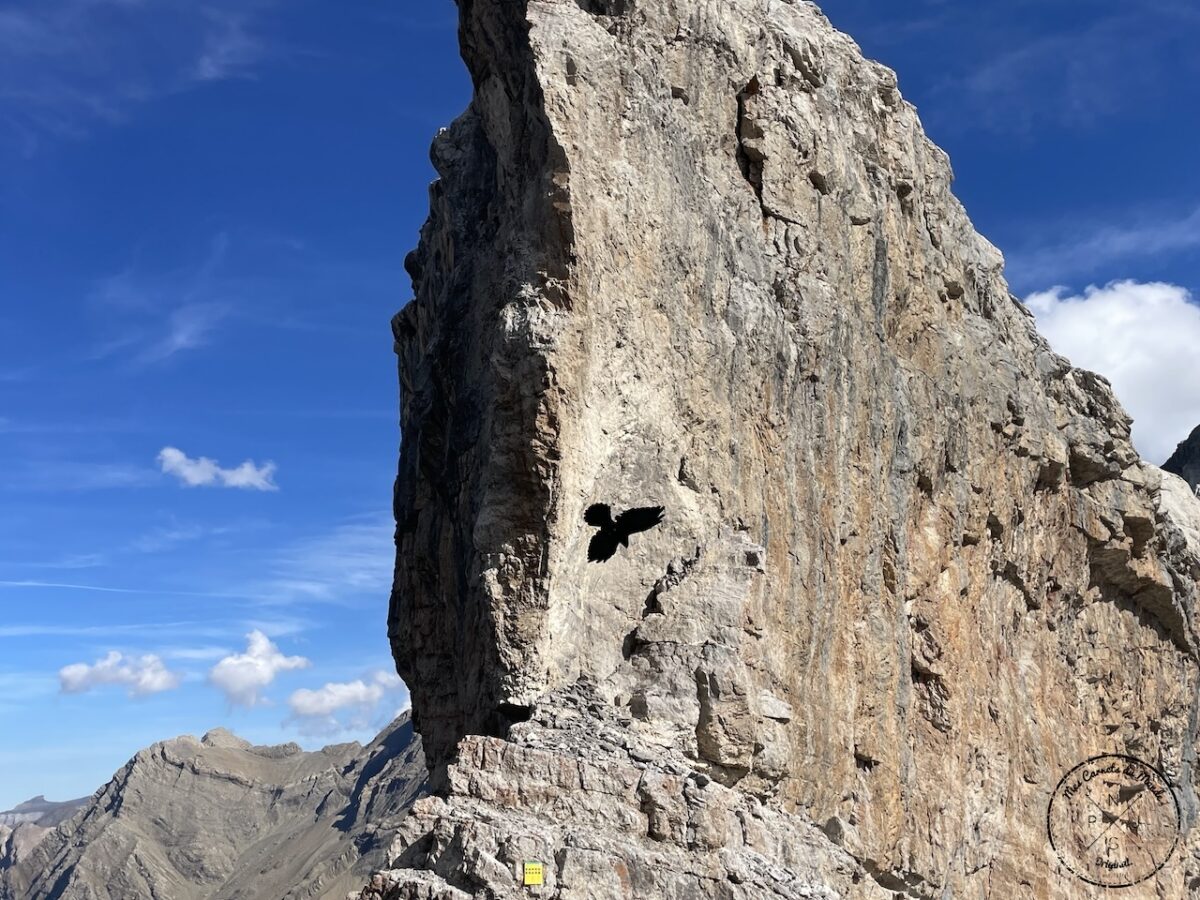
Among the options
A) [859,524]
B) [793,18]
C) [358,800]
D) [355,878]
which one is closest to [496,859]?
[859,524]

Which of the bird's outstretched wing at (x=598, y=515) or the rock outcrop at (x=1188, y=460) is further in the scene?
the rock outcrop at (x=1188, y=460)

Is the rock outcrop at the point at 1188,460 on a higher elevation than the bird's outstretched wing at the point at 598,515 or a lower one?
higher

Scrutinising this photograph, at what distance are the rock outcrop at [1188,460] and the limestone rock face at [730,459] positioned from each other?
25.8 meters

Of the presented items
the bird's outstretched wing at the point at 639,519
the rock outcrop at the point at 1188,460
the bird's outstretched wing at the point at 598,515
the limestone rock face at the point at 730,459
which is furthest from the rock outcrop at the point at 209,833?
the bird's outstretched wing at the point at 598,515

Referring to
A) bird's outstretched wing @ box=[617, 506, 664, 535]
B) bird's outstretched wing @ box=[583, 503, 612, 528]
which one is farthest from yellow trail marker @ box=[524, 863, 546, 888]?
bird's outstretched wing @ box=[617, 506, 664, 535]

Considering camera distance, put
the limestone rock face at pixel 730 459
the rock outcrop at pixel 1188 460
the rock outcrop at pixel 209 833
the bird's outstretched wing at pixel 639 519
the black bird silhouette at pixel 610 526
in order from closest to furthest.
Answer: the limestone rock face at pixel 730 459, the black bird silhouette at pixel 610 526, the bird's outstretched wing at pixel 639 519, the rock outcrop at pixel 1188 460, the rock outcrop at pixel 209 833

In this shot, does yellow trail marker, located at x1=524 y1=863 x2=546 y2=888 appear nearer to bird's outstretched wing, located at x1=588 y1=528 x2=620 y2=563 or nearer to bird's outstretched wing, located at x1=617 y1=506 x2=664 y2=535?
bird's outstretched wing, located at x1=588 y1=528 x2=620 y2=563

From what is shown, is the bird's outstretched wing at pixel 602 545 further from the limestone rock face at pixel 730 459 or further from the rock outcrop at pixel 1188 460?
the rock outcrop at pixel 1188 460

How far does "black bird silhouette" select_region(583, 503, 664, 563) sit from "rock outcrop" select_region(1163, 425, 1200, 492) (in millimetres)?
42050

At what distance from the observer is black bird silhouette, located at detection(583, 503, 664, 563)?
2028 centimetres

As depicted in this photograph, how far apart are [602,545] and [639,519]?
68 cm

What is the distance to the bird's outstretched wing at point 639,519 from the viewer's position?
2055 centimetres

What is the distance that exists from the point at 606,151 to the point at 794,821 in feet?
31.6

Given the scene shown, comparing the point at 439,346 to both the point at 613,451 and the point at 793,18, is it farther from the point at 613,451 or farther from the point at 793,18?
the point at 793,18
